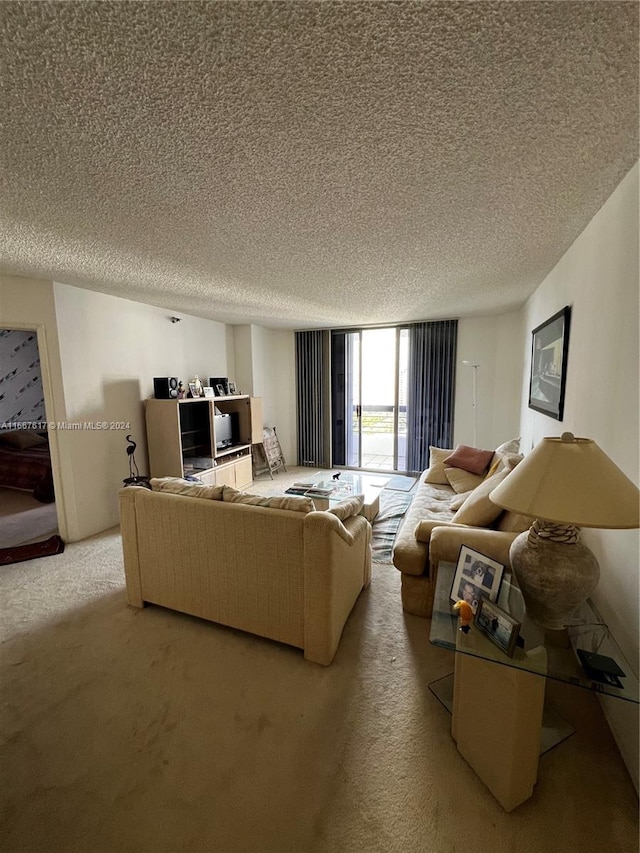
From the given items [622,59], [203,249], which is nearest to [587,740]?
[622,59]

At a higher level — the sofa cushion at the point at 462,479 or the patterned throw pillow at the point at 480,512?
the patterned throw pillow at the point at 480,512

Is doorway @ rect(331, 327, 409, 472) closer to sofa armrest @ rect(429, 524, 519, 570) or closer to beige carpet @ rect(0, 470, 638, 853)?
sofa armrest @ rect(429, 524, 519, 570)

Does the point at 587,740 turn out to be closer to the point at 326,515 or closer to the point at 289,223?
the point at 326,515

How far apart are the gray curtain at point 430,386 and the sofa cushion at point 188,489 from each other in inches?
148

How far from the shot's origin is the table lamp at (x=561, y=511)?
108 cm

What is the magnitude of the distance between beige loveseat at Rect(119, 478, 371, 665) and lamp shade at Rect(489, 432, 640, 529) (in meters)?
0.91

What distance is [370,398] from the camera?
557 centimetres

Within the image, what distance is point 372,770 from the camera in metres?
1.35

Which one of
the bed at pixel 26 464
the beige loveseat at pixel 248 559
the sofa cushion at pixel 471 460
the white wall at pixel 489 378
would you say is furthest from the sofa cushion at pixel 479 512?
the bed at pixel 26 464

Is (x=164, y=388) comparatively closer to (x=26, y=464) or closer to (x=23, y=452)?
(x=26, y=464)

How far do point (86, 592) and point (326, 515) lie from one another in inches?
78.0

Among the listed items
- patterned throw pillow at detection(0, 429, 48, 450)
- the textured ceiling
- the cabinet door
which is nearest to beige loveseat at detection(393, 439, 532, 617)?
the textured ceiling

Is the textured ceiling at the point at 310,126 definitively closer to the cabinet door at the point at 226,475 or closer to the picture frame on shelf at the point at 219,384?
the picture frame on shelf at the point at 219,384

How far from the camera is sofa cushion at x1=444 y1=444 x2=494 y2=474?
338 cm
